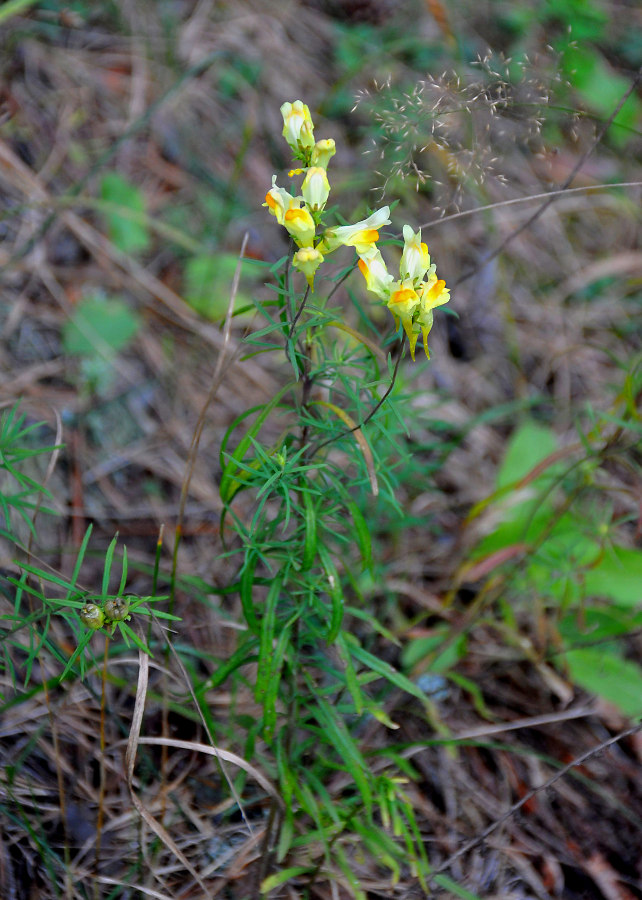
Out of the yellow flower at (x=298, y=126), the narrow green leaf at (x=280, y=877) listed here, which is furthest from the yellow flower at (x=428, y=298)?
the narrow green leaf at (x=280, y=877)

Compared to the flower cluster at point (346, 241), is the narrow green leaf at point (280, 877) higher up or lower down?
lower down

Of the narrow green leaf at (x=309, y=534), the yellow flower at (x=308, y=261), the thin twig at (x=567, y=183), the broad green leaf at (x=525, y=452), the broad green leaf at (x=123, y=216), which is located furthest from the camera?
the broad green leaf at (x=123, y=216)

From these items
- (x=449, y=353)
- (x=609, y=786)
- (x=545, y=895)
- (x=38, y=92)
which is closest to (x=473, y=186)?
(x=449, y=353)

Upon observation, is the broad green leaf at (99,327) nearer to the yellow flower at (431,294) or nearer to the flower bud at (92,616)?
the flower bud at (92,616)

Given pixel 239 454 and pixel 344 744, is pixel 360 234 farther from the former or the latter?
pixel 344 744

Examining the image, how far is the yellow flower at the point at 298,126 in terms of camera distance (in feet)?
3.86

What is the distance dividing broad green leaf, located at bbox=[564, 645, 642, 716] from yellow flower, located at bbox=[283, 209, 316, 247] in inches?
60.1

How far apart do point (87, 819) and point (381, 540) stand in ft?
3.88

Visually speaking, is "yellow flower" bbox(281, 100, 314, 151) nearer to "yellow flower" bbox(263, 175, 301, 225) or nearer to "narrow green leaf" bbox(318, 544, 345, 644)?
"yellow flower" bbox(263, 175, 301, 225)

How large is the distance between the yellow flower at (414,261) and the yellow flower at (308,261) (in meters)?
0.16

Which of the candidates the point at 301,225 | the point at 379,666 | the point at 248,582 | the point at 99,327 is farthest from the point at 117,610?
the point at 99,327

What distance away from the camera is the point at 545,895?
1726 millimetres

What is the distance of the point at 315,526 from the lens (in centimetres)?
128

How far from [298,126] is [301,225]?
22 centimetres
